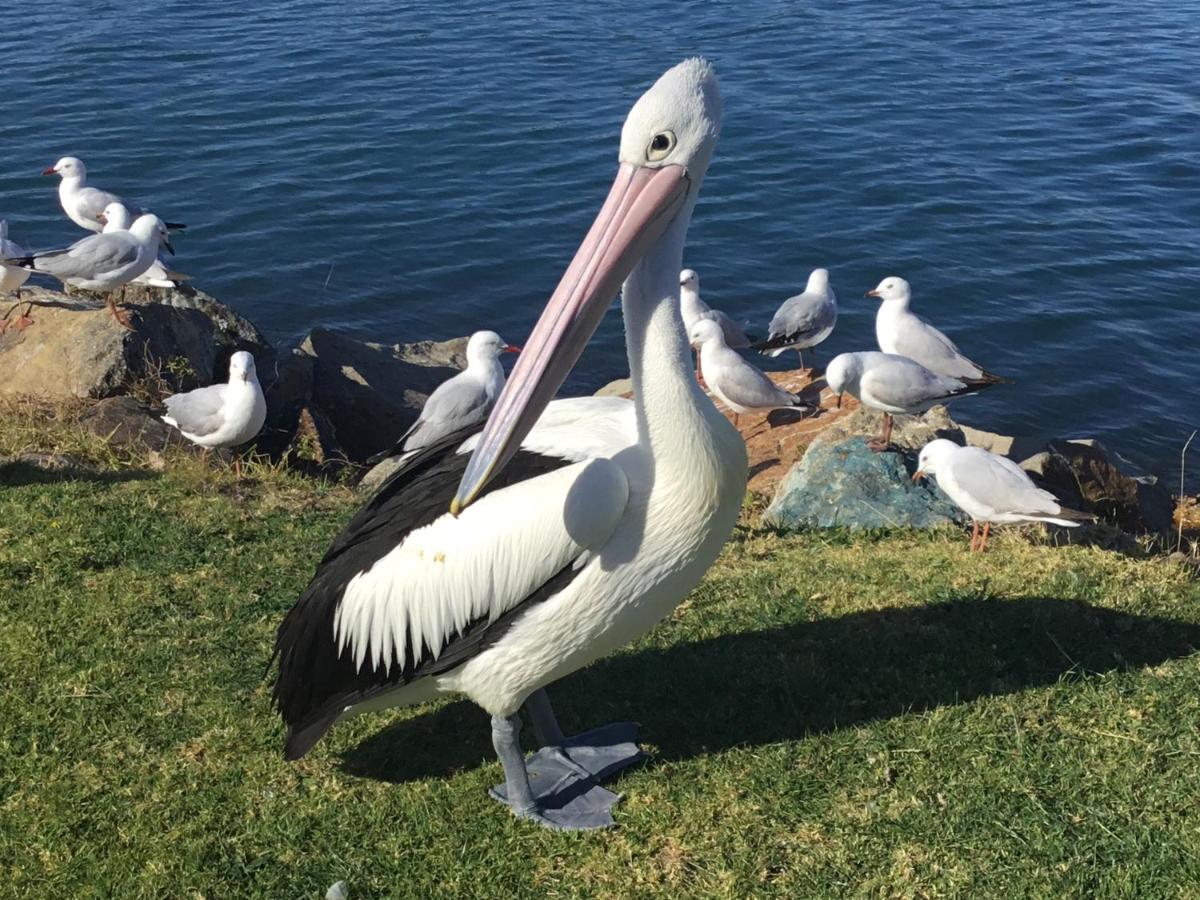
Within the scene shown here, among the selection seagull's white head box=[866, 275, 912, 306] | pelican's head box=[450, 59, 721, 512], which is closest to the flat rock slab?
pelican's head box=[450, 59, 721, 512]

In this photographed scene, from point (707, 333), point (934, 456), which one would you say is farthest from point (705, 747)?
point (707, 333)

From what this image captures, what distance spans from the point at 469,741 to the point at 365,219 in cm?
1132

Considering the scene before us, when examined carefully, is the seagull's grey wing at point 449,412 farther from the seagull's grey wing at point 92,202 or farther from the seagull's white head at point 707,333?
the seagull's grey wing at point 92,202

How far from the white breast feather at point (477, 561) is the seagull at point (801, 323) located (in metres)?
7.04

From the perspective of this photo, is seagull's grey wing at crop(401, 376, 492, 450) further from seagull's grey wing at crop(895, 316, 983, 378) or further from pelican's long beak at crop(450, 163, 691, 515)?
pelican's long beak at crop(450, 163, 691, 515)

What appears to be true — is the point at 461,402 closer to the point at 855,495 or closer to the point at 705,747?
the point at 855,495

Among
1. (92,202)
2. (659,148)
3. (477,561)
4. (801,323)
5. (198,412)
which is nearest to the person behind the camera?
(659,148)

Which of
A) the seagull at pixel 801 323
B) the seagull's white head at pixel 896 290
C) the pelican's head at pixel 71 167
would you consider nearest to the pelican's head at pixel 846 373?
the seagull's white head at pixel 896 290

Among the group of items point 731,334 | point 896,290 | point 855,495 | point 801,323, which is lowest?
point 731,334

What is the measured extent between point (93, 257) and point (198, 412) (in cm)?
246

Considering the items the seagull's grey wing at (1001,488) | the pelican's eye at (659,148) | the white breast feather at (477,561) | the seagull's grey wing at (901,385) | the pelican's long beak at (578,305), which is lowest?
the seagull's grey wing at (901,385)

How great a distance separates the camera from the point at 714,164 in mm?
15914

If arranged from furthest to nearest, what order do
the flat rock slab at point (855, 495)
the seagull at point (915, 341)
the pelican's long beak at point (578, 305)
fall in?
the seagull at point (915, 341)
the flat rock slab at point (855, 495)
the pelican's long beak at point (578, 305)

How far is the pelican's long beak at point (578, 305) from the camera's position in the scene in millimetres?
3160
